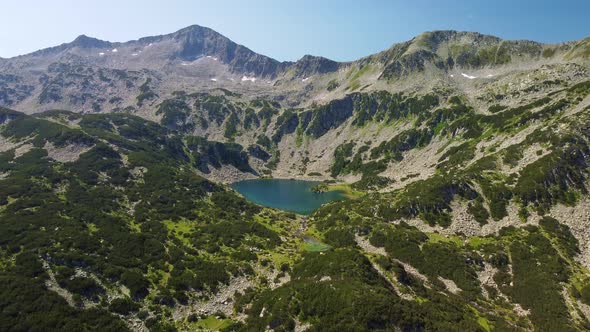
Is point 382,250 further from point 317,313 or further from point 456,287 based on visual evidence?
point 317,313

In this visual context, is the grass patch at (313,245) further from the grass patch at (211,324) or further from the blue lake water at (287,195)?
the blue lake water at (287,195)

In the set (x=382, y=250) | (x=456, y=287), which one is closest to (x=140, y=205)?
(x=382, y=250)

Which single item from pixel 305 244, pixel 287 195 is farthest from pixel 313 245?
pixel 287 195

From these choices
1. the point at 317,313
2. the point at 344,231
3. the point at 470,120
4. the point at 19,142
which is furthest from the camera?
the point at 470,120

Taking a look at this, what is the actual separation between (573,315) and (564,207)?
40990 millimetres

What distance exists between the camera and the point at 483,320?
60031 mm

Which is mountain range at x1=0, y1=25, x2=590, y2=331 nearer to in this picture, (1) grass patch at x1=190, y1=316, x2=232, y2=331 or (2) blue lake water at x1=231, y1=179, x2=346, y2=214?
(1) grass patch at x1=190, y1=316, x2=232, y2=331

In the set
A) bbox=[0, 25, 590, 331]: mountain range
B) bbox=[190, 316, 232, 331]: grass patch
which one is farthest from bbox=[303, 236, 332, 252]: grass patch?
bbox=[190, 316, 232, 331]: grass patch

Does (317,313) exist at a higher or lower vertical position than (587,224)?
lower

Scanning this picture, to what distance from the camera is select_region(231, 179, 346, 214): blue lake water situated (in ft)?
480

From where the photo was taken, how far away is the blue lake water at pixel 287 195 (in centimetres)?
14638

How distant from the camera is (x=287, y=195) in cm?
16600

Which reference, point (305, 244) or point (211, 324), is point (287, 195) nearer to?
point (305, 244)

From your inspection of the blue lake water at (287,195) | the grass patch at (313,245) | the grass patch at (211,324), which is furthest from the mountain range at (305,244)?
the blue lake water at (287,195)
